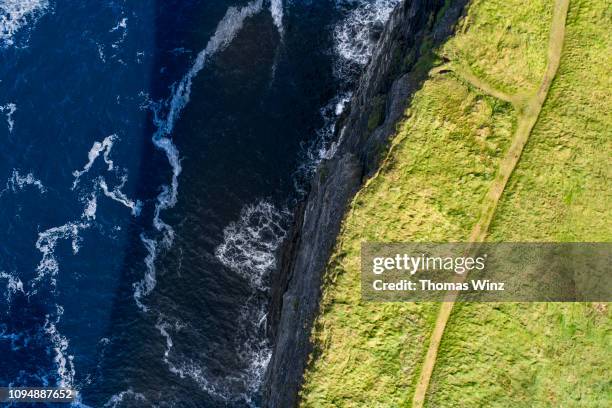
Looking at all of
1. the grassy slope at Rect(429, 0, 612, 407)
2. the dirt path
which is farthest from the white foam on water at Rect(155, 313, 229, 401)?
the grassy slope at Rect(429, 0, 612, 407)

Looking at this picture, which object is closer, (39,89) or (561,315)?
(561,315)

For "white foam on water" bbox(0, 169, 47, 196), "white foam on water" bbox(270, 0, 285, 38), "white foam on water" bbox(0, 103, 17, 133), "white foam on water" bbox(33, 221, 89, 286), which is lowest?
"white foam on water" bbox(33, 221, 89, 286)

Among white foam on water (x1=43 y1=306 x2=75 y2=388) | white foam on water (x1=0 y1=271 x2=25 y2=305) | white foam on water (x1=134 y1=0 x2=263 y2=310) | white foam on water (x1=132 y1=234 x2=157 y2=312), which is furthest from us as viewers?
white foam on water (x1=134 y1=0 x2=263 y2=310)

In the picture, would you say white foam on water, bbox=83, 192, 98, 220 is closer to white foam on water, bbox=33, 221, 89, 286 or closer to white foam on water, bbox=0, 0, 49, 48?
white foam on water, bbox=33, 221, 89, 286

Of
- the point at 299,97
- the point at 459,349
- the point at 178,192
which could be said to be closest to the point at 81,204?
the point at 178,192

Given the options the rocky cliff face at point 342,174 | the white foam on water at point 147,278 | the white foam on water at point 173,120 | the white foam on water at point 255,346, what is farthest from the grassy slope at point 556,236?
the white foam on water at point 173,120

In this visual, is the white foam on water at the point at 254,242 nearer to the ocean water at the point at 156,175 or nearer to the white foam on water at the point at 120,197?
the ocean water at the point at 156,175

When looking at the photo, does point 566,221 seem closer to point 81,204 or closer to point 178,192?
point 178,192
